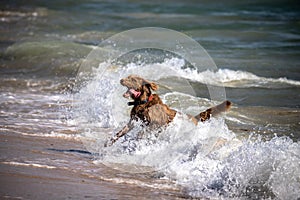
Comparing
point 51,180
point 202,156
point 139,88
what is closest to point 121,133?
point 139,88

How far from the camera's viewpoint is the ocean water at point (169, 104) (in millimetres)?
6781

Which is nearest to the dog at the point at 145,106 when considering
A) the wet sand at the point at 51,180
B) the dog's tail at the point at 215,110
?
the dog's tail at the point at 215,110

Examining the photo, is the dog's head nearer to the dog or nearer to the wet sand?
the dog

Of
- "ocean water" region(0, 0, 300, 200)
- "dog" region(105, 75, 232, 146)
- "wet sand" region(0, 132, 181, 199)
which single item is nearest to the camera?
"wet sand" region(0, 132, 181, 199)

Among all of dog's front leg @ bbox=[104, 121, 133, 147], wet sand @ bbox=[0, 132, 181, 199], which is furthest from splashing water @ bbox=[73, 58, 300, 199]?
→ wet sand @ bbox=[0, 132, 181, 199]

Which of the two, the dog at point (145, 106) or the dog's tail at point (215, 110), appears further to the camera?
the dog at point (145, 106)

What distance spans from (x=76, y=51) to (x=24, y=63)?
66.3 inches

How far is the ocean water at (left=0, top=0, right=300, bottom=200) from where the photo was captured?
267 inches

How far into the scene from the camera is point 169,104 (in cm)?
1110

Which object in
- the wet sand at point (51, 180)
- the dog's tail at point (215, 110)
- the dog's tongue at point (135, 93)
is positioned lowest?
the wet sand at point (51, 180)

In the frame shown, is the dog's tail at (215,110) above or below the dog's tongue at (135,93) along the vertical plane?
below

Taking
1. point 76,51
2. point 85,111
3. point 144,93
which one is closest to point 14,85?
point 85,111

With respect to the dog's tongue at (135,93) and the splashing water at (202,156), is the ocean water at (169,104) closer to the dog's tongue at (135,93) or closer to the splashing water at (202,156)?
the splashing water at (202,156)

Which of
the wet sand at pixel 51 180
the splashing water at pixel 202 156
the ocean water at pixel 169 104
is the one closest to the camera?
the wet sand at pixel 51 180
